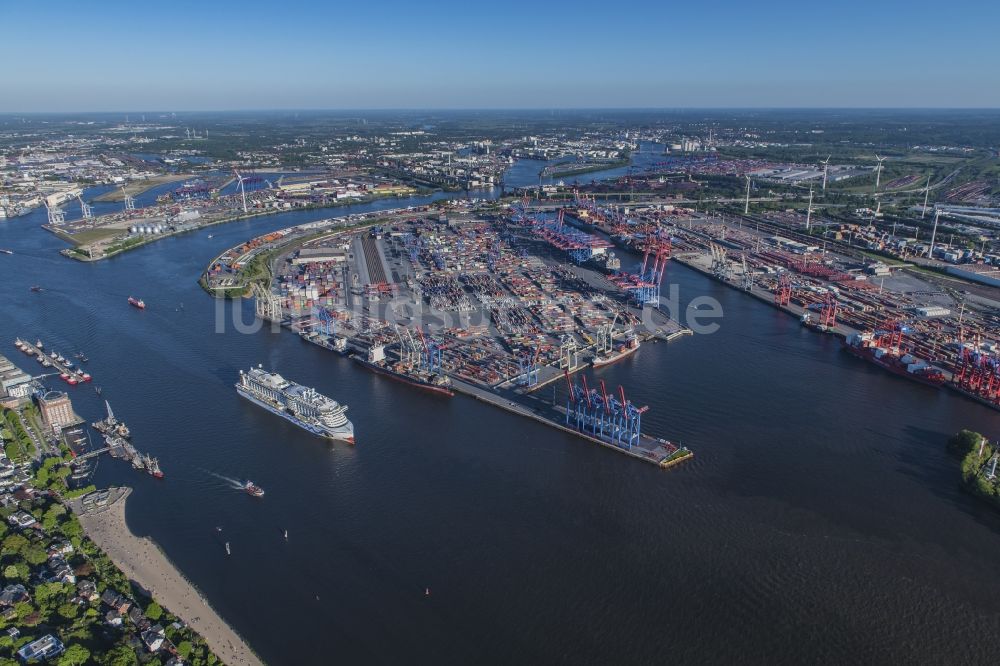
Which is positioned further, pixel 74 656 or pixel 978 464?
pixel 978 464

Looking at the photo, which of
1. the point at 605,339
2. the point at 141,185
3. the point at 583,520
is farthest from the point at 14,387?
the point at 141,185

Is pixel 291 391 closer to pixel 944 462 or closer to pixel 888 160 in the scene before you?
pixel 944 462

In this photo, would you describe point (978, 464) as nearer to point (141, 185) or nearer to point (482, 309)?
point (482, 309)

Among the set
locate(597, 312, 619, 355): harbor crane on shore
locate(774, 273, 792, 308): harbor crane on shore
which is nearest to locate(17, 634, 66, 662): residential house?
locate(597, 312, 619, 355): harbor crane on shore

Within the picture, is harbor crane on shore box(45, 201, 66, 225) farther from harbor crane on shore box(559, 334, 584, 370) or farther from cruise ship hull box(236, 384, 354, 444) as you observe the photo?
harbor crane on shore box(559, 334, 584, 370)

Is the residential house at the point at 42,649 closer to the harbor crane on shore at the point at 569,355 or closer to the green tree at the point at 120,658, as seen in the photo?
the green tree at the point at 120,658

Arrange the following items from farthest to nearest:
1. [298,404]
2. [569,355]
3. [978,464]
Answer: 1. [569,355]
2. [298,404]
3. [978,464]

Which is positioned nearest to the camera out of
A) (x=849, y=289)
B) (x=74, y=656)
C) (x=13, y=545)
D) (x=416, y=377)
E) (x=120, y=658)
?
(x=74, y=656)

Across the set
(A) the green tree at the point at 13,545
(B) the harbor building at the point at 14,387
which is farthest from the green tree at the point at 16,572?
(B) the harbor building at the point at 14,387
